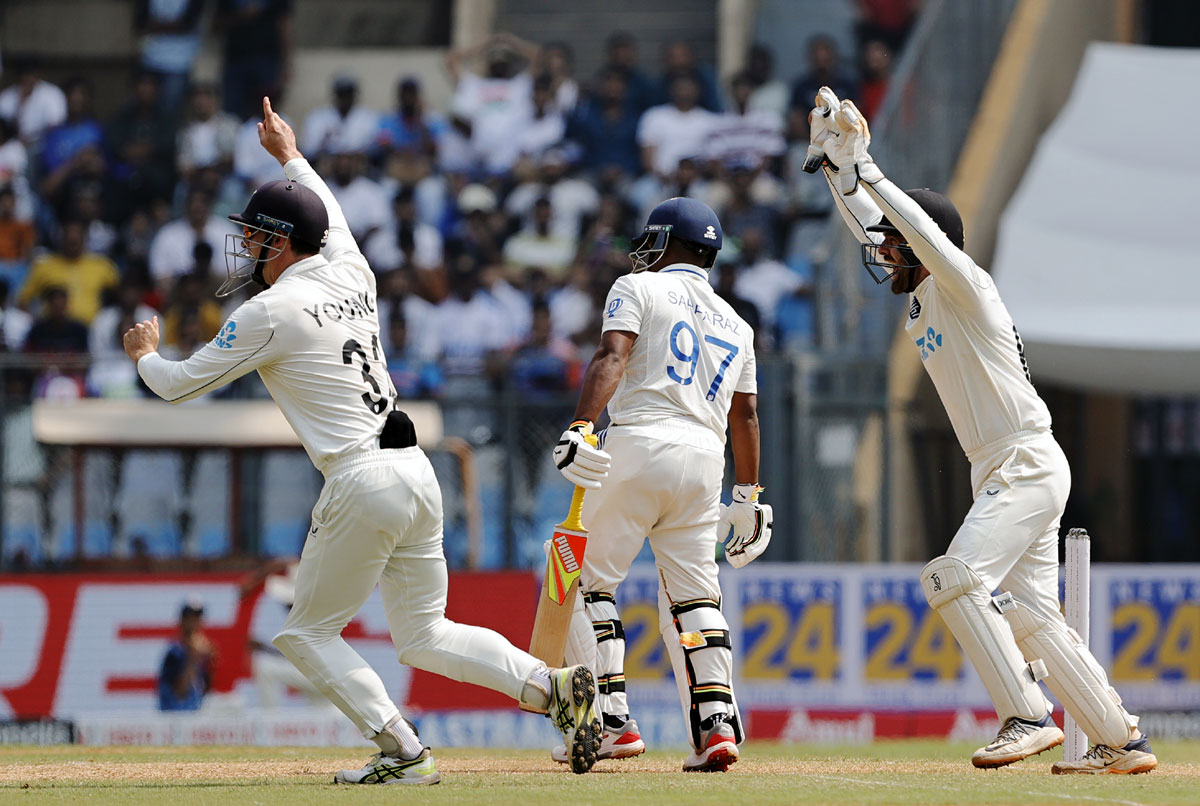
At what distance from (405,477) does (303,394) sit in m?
0.52

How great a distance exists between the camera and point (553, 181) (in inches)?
671

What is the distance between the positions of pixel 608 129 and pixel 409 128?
2054 millimetres

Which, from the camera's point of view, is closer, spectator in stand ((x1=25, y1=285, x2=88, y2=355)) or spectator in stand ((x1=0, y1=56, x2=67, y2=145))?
spectator in stand ((x1=25, y1=285, x2=88, y2=355))

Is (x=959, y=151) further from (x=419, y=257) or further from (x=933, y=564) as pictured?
(x=933, y=564)

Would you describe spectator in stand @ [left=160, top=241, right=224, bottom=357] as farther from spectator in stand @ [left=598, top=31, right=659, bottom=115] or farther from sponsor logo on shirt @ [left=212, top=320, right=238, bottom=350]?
sponsor logo on shirt @ [left=212, top=320, right=238, bottom=350]

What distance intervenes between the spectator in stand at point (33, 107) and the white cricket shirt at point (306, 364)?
12.3m

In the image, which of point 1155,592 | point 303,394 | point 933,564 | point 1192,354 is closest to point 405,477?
point 303,394

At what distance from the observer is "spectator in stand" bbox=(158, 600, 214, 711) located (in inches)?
502

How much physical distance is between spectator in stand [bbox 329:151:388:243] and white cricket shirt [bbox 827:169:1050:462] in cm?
1000

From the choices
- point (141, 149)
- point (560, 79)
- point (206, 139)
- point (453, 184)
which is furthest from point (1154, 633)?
point (141, 149)

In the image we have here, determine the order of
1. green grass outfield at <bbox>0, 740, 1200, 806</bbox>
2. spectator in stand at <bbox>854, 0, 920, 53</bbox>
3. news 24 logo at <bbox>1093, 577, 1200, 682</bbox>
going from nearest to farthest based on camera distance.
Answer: green grass outfield at <bbox>0, 740, 1200, 806</bbox> → news 24 logo at <bbox>1093, 577, 1200, 682</bbox> → spectator in stand at <bbox>854, 0, 920, 53</bbox>

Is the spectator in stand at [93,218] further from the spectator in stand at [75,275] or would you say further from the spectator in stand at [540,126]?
the spectator in stand at [540,126]

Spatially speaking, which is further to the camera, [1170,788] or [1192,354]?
[1192,354]

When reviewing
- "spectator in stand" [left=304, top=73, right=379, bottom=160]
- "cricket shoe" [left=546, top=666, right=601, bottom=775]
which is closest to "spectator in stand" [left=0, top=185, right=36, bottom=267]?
"spectator in stand" [left=304, top=73, right=379, bottom=160]
